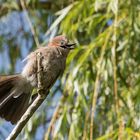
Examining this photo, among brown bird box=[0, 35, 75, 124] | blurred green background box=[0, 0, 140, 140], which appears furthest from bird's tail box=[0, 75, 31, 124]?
blurred green background box=[0, 0, 140, 140]

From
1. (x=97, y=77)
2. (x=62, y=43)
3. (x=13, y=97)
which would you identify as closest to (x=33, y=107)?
(x=13, y=97)

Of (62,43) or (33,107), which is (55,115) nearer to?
(62,43)

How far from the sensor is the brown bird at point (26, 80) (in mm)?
2818

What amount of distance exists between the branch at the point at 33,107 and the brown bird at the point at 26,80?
65 millimetres

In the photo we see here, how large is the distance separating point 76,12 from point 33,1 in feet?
1.57

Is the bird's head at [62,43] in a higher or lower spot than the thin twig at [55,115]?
higher

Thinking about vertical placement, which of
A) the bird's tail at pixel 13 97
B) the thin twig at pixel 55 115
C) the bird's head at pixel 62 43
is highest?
the bird's head at pixel 62 43

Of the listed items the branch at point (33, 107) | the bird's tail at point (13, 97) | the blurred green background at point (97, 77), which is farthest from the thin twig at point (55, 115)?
the branch at point (33, 107)

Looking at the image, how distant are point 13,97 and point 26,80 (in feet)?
0.30

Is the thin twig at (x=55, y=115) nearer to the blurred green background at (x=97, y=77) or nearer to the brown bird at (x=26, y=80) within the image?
the blurred green background at (x=97, y=77)

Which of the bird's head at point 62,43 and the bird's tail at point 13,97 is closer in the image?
the bird's tail at point 13,97

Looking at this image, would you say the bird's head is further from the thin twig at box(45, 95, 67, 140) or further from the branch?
the thin twig at box(45, 95, 67, 140)

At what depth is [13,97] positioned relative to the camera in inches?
115

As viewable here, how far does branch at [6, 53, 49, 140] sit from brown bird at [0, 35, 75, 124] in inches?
2.6
